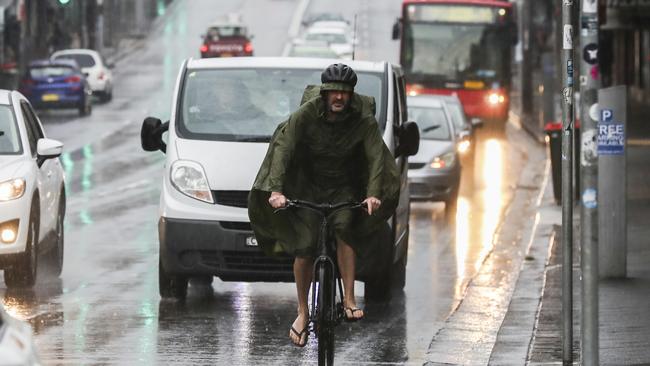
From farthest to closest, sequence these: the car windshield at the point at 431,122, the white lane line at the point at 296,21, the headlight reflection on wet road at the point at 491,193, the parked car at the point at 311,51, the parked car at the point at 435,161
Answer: the white lane line at the point at 296,21, the parked car at the point at 311,51, the car windshield at the point at 431,122, the parked car at the point at 435,161, the headlight reflection on wet road at the point at 491,193

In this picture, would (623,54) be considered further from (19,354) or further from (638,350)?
(19,354)

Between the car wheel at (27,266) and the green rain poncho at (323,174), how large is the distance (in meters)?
4.59

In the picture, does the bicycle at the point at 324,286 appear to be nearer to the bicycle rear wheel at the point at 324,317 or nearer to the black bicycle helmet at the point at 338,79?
the bicycle rear wheel at the point at 324,317

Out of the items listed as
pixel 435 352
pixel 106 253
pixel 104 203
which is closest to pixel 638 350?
pixel 435 352

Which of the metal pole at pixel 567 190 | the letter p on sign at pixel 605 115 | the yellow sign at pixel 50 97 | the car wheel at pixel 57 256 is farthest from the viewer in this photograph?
the yellow sign at pixel 50 97

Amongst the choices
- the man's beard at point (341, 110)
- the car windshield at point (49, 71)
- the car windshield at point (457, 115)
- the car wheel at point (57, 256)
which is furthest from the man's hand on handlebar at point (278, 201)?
the car windshield at point (49, 71)

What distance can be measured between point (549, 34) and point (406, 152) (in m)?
71.5

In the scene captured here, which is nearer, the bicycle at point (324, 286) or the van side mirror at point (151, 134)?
the bicycle at point (324, 286)

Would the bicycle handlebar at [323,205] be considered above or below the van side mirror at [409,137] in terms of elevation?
above

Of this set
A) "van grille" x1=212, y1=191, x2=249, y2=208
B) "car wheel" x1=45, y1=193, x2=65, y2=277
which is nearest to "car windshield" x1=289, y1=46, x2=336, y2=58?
"car wheel" x1=45, y1=193, x2=65, y2=277

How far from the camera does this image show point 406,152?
13.6 meters

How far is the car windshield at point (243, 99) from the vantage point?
45.2ft

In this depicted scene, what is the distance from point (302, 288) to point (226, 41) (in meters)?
55.9

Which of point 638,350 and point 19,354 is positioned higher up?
point 19,354
